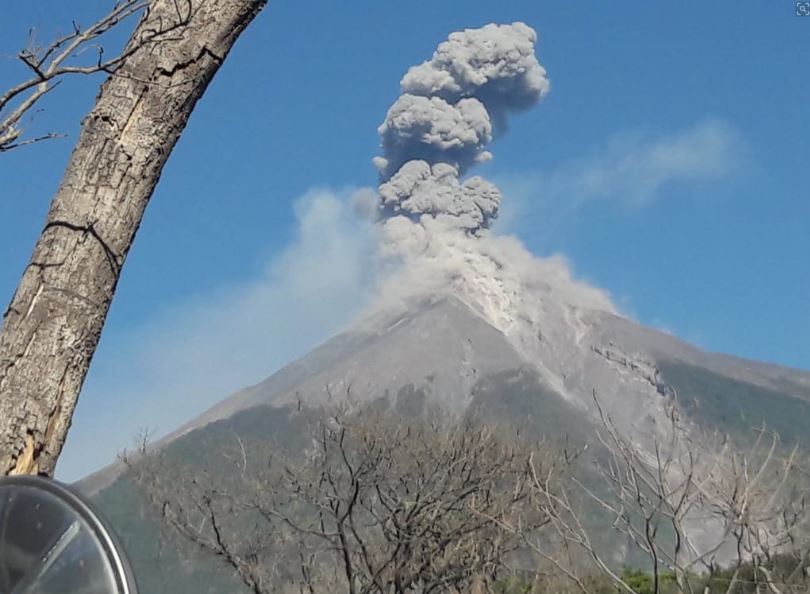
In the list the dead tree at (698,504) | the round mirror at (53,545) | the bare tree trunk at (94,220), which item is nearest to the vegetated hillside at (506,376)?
the dead tree at (698,504)

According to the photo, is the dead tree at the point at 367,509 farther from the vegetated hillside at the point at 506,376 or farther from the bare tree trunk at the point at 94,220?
the vegetated hillside at the point at 506,376

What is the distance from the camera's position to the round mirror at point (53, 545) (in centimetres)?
148

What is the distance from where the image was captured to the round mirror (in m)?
1.48

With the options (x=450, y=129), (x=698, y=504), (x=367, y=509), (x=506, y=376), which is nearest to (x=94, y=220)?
(x=698, y=504)

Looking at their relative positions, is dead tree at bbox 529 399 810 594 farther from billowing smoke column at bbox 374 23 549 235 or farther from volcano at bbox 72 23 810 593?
billowing smoke column at bbox 374 23 549 235

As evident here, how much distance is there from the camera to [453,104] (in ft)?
423

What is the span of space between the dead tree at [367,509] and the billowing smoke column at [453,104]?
4209 inches

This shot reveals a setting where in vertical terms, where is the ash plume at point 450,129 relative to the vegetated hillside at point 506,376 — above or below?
above

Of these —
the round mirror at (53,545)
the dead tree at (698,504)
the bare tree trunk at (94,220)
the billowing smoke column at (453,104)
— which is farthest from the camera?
the billowing smoke column at (453,104)

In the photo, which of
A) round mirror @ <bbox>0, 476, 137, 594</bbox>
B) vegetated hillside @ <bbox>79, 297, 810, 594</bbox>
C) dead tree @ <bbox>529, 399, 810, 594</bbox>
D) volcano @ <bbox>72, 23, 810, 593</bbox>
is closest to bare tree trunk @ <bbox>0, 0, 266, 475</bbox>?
round mirror @ <bbox>0, 476, 137, 594</bbox>

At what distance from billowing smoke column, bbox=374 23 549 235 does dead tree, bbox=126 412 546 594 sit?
107m

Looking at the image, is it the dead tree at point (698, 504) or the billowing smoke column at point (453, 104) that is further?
the billowing smoke column at point (453, 104)

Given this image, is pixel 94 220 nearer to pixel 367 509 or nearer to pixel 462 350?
pixel 367 509

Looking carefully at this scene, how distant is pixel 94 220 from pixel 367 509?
17.4 meters
